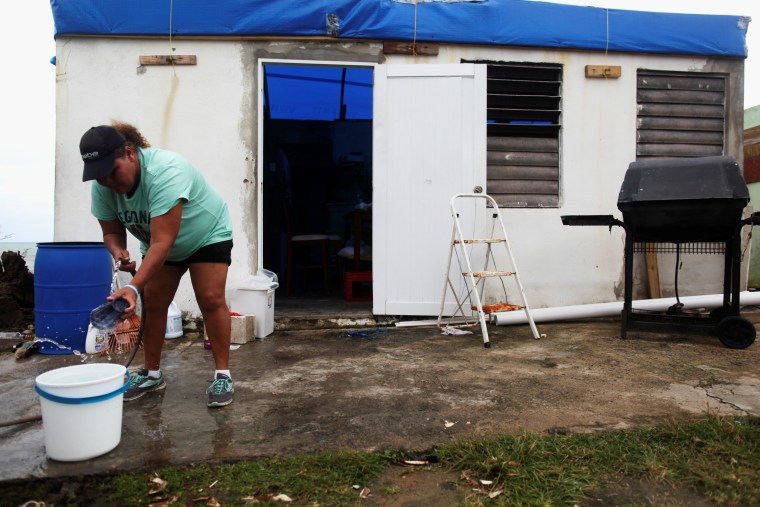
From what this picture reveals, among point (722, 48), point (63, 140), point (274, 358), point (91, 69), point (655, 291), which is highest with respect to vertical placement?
point (722, 48)

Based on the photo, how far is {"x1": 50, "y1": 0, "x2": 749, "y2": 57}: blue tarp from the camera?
460 centimetres

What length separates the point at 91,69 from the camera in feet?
15.4

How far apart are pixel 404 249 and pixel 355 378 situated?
1928mm

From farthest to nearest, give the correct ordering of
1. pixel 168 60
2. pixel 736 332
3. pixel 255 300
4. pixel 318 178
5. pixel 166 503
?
pixel 318 178 → pixel 168 60 → pixel 255 300 → pixel 736 332 → pixel 166 503

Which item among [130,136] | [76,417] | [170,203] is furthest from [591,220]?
[76,417]

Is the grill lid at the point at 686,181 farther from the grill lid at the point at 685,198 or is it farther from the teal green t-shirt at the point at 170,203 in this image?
the teal green t-shirt at the point at 170,203

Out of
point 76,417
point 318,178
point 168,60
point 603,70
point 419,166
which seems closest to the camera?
point 76,417

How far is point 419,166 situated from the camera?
482cm

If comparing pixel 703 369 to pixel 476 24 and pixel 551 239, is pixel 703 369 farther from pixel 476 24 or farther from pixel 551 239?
pixel 476 24

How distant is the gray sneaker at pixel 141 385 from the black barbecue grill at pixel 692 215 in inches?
124

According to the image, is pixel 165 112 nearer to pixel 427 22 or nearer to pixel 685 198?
pixel 427 22

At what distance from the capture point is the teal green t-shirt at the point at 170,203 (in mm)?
2338

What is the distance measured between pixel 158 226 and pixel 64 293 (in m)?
2.20

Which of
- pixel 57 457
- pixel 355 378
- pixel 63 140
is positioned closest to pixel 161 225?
pixel 57 457
